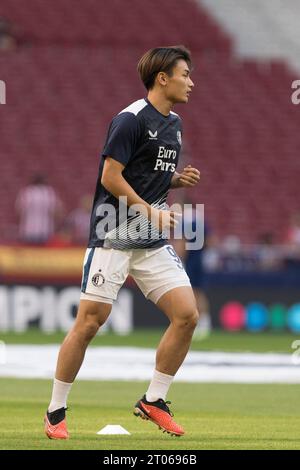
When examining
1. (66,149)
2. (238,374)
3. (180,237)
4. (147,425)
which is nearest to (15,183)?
(66,149)

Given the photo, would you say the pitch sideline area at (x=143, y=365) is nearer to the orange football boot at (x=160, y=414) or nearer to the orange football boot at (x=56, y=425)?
the orange football boot at (x=160, y=414)

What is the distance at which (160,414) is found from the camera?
8664 mm

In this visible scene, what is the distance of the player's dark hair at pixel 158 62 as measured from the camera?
28.9 feet

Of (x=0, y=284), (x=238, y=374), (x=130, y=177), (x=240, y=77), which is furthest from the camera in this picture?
(x=240, y=77)

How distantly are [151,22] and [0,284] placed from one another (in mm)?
12329

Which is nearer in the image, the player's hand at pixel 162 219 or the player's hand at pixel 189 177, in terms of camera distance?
the player's hand at pixel 162 219

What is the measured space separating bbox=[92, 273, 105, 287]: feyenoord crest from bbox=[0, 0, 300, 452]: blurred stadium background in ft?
34.5

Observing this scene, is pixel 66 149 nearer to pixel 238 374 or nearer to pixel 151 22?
pixel 151 22

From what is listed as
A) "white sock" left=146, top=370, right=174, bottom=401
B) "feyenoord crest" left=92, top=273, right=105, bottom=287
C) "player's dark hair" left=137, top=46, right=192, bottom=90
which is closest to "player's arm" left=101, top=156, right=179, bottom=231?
"feyenoord crest" left=92, top=273, right=105, bottom=287

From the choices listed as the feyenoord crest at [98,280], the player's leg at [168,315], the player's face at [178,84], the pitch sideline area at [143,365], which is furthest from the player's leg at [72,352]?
the pitch sideline area at [143,365]

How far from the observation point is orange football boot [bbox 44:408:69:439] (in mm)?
8305

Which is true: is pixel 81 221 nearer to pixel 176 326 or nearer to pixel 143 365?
pixel 143 365

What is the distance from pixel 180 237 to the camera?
19875 mm

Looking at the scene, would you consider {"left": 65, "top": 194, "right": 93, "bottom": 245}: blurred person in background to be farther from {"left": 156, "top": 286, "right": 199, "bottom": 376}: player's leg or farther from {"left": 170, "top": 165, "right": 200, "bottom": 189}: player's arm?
{"left": 156, "top": 286, "right": 199, "bottom": 376}: player's leg
